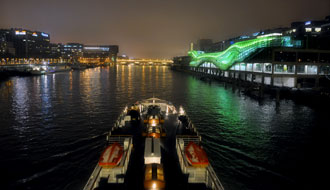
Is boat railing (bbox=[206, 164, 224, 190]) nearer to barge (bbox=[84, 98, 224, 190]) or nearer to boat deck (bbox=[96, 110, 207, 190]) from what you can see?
barge (bbox=[84, 98, 224, 190])

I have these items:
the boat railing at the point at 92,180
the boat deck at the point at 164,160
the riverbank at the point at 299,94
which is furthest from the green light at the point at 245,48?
the boat railing at the point at 92,180

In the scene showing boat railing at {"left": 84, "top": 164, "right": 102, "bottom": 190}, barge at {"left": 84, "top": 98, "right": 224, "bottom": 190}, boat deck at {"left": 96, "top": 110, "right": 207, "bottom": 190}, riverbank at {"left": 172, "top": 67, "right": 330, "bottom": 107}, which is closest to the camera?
boat railing at {"left": 84, "top": 164, "right": 102, "bottom": 190}

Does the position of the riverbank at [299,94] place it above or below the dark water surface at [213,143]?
above

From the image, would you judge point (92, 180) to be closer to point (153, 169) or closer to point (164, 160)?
point (153, 169)

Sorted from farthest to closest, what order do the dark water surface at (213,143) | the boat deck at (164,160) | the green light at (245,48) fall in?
the green light at (245,48) < the dark water surface at (213,143) < the boat deck at (164,160)

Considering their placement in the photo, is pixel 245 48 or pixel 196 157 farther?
pixel 245 48

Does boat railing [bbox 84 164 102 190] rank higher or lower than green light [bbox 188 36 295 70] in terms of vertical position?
lower

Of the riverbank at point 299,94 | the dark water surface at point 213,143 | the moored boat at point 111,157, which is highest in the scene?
the riverbank at point 299,94

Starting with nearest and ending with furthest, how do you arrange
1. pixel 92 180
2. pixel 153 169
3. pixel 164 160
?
pixel 153 169 < pixel 92 180 < pixel 164 160

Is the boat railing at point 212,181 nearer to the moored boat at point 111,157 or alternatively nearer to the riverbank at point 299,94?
the moored boat at point 111,157

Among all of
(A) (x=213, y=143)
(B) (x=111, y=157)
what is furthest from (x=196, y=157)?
(A) (x=213, y=143)

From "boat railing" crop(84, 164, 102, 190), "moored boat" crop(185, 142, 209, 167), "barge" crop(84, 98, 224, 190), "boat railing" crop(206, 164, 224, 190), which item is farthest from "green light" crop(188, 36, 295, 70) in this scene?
"boat railing" crop(84, 164, 102, 190)

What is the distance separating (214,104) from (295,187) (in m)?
32.4

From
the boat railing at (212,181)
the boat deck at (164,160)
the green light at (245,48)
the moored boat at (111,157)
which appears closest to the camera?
the boat railing at (212,181)
